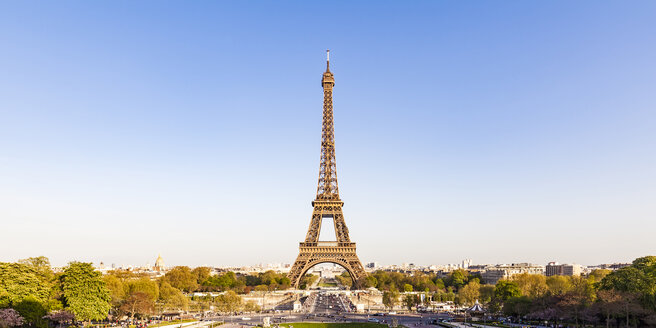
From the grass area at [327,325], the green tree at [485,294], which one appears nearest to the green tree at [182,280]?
the grass area at [327,325]

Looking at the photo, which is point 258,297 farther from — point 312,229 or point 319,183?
point 319,183

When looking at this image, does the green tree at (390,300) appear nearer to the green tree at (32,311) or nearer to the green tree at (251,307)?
the green tree at (251,307)

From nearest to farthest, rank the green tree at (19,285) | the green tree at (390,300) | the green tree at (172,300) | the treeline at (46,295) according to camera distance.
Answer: the treeline at (46,295), the green tree at (19,285), the green tree at (172,300), the green tree at (390,300)

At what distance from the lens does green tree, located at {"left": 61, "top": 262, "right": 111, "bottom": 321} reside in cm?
5069

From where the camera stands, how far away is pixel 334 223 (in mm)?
91938

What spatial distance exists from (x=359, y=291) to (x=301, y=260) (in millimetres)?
12315

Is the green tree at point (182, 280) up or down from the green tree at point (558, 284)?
down

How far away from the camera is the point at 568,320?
57.6 m

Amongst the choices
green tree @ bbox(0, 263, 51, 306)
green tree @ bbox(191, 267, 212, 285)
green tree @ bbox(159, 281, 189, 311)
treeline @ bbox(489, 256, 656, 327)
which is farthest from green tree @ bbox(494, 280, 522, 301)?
green tree @ bbox(191, 267, 212, 285)

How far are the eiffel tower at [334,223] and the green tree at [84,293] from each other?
3938 centimetres

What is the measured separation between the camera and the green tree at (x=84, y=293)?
50688 millimetres

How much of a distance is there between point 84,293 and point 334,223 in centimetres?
4830

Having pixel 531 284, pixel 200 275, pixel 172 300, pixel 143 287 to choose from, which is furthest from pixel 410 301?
pixel 200 275

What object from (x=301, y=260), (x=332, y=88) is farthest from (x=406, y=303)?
(x=332, y=88)
